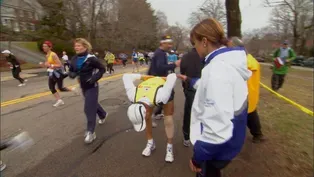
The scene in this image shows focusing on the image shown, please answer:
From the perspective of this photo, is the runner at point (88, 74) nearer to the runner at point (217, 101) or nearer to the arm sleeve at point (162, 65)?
the arm sleeve at point (162, 65)

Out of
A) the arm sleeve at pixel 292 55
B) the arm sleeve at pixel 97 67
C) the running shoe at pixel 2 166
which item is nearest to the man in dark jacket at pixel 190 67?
the arm sleeve at pixel 97 67

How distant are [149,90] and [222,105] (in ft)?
5.57

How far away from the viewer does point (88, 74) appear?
450 centimetres

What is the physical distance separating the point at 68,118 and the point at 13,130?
125cm

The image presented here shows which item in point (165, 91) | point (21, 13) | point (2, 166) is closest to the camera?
point (165, 91)

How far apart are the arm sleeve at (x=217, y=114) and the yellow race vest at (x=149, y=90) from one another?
1.54m

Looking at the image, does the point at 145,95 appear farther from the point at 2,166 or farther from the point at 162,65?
the point at 2,166

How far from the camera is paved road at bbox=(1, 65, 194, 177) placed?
346 cm

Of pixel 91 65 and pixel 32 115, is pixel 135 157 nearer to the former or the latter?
pixel 91 65

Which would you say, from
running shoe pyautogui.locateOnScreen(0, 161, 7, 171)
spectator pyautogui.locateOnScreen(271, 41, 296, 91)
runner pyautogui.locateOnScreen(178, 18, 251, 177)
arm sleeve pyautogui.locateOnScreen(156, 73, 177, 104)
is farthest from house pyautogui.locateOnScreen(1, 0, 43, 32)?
runner pyautogui.locateOnScreen(178, 18, 251, 177)

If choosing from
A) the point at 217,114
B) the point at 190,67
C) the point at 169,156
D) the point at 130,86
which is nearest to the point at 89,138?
the point at 169,156

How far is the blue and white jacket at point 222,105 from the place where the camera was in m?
1.57

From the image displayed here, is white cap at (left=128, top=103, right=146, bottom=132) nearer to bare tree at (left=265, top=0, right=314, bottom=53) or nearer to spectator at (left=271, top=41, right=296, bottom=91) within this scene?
Answer: spectator at (left=271, top=41, right=296, bottom=91)

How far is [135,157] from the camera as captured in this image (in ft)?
12.7
